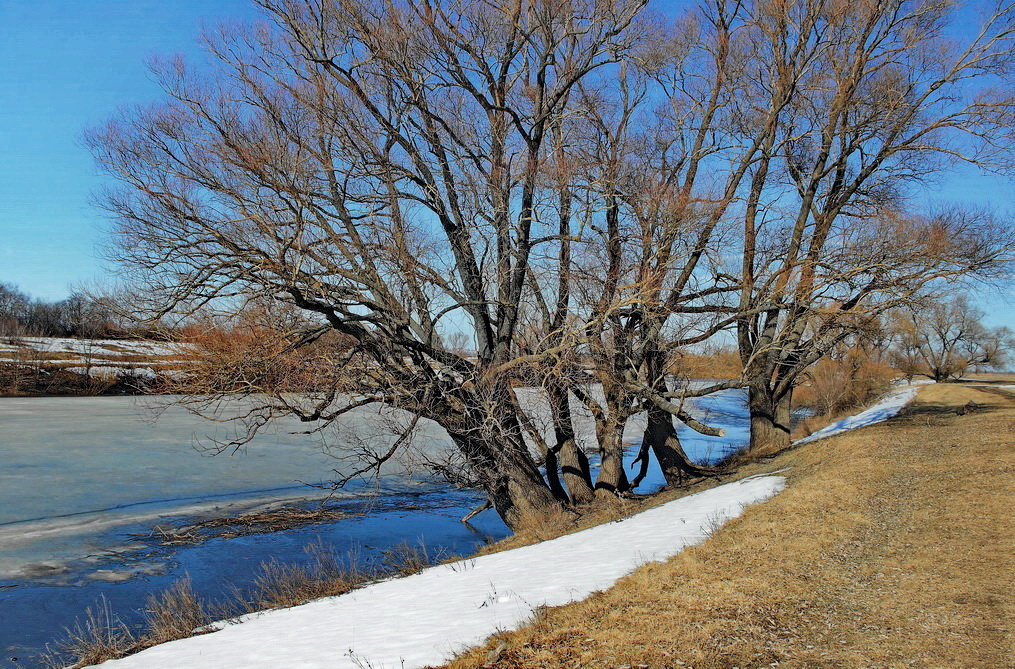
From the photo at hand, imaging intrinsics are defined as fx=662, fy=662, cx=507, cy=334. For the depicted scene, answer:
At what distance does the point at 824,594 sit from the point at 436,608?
3.90 meters

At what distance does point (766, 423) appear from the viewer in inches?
714

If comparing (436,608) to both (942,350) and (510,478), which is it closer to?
(510,478)

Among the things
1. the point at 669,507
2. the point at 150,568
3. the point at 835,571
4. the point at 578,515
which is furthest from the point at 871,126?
the point at 150,568

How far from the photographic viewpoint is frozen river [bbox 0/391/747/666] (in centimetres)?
1053

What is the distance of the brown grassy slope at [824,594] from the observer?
472 centimetres

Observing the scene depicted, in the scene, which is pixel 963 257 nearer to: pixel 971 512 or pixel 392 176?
pixel 971 512

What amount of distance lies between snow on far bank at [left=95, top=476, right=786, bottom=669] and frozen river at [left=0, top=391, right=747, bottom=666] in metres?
3.06

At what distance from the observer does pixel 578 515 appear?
1334 cm

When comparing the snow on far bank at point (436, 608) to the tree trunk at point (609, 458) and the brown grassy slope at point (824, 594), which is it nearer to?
the brown grassy slope at point (824, 594)

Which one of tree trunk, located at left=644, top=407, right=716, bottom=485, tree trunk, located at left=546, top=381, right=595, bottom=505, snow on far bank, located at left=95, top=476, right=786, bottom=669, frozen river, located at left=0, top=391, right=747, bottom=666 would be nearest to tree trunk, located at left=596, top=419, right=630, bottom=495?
tree trunk, located at left=546, top=381, right=595, bottom=505

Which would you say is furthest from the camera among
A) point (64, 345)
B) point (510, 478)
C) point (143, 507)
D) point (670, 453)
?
point (64, 345)

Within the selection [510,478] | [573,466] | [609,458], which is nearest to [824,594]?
[510,478]

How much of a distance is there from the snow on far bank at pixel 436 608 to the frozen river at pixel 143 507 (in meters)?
3.06

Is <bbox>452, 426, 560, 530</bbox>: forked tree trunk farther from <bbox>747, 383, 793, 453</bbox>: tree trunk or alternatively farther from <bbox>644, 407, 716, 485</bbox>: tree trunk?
<bbox>747, 383, 793, 453</bbox>: tree trunk
